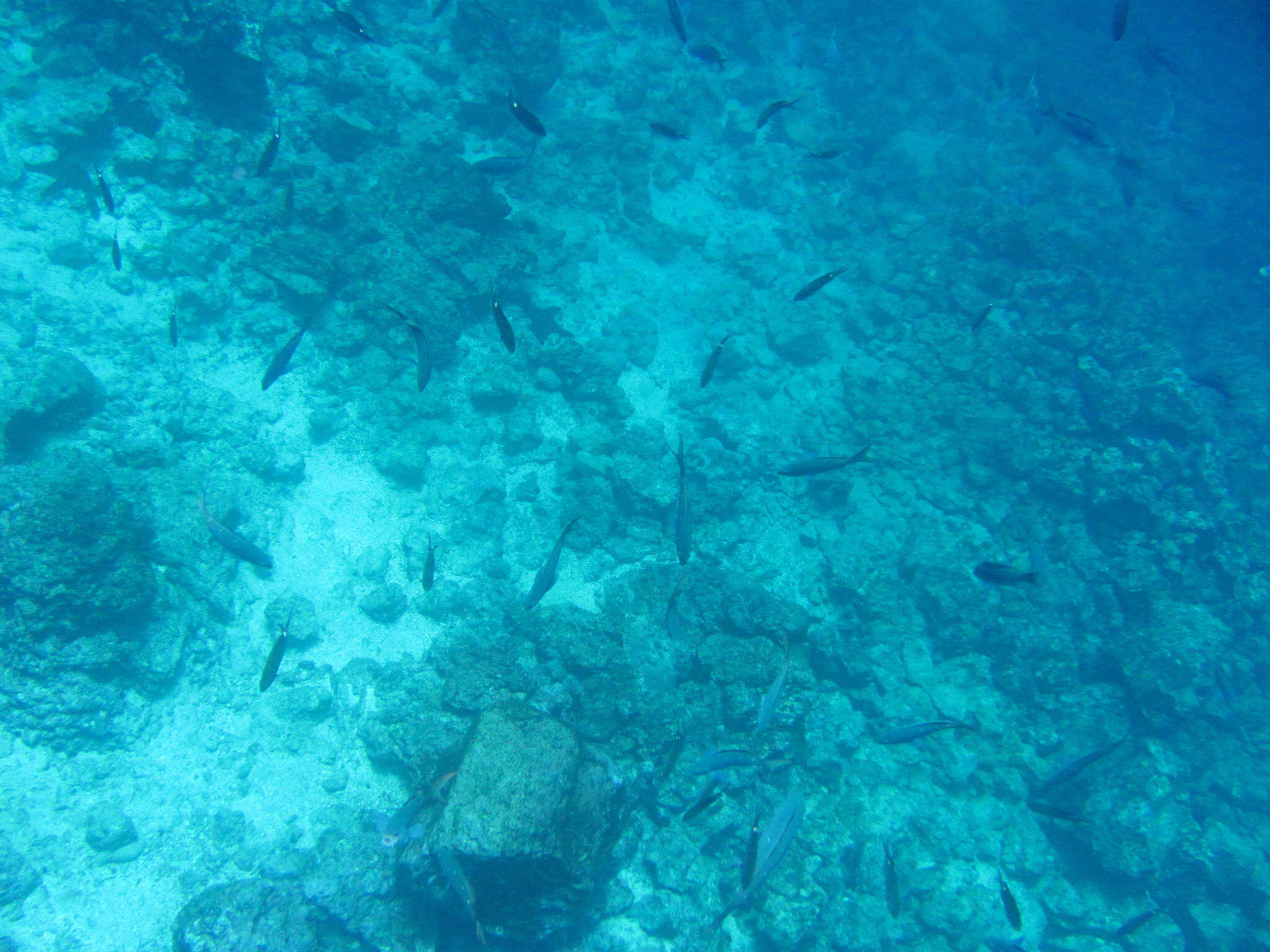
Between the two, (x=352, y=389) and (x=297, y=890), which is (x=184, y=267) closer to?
(x=352, y=389)

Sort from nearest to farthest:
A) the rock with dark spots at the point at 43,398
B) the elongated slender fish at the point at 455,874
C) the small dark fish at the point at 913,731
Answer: the elongated slender fish at the point at 455,874 → the small dark fish at the point at 913,731 → the rock with dark spots at the point at 43,398

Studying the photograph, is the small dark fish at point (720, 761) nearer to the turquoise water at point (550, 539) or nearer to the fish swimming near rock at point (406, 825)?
the turquoise water at point (550, 539)

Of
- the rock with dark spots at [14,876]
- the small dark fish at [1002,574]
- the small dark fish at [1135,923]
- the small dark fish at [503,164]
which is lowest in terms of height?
the small dark fish at [1135,923]

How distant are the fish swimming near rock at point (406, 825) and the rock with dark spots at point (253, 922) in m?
0.89

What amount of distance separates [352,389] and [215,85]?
635 cm

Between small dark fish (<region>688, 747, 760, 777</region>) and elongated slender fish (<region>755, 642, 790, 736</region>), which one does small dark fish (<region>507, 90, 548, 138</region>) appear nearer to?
elongated slender fish (<region>755, 642, 790, 736</region>)

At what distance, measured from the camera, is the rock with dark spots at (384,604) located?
23.3ft

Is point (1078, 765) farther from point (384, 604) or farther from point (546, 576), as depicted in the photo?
point (384, 604)

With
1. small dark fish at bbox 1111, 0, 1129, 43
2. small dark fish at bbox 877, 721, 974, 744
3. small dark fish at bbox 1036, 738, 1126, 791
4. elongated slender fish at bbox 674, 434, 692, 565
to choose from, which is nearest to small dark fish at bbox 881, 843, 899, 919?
small dark fish at bbox 877, 721, 974, 744

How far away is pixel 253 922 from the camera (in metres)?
4.86

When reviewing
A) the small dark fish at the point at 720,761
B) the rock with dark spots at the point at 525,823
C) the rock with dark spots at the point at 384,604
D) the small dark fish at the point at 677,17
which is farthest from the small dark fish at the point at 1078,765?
the small dark fish at the point at 677,17

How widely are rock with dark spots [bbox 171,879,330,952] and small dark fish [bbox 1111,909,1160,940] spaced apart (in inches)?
366

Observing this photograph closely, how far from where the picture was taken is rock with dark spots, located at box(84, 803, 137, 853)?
547cm

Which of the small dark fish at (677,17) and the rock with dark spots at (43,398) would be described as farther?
the small dark fish at (677,17)
